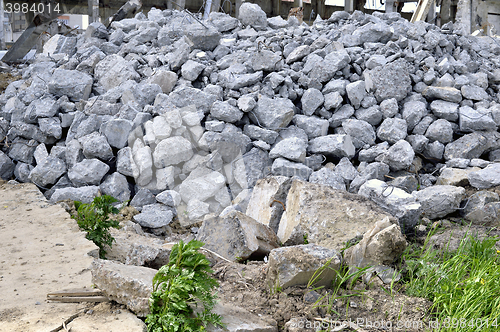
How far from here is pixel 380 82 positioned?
595cm

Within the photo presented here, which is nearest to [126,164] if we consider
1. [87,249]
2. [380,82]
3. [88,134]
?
[88,134]

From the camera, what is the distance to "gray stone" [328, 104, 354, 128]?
571cm

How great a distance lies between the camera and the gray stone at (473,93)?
6113 mm

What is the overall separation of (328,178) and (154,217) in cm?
201

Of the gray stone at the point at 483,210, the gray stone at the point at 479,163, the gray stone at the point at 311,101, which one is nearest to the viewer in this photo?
the gray stone at the point at 483,210

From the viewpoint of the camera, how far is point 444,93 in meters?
6.01

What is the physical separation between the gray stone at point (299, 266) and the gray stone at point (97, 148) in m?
3.43

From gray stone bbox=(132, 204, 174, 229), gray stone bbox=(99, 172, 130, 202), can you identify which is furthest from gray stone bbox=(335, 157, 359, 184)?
gray stone bbox=(99, 172, 130, 202)

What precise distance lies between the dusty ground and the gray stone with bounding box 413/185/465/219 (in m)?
3.30

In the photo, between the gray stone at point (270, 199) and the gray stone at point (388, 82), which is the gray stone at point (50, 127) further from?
the gray stone at point (388, 82)

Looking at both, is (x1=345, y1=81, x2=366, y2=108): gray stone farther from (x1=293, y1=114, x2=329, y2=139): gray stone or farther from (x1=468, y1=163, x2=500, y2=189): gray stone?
(x1=468, y1=163, x2=500, y2=189): gray stone

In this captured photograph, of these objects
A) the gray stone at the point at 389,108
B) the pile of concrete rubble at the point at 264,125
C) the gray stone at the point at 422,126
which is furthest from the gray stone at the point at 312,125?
the gray stone at the point at 422,126

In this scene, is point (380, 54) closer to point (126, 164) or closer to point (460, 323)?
point (126, 164)

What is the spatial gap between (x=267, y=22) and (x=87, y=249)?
17.7ft
